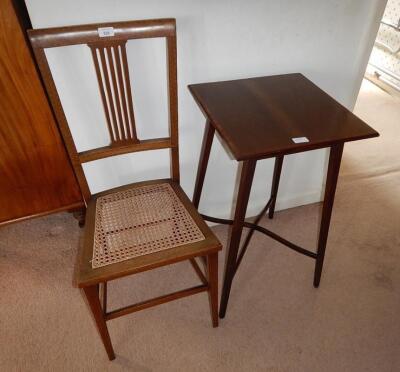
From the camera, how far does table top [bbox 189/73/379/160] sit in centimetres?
91

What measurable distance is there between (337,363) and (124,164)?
117 centimetres

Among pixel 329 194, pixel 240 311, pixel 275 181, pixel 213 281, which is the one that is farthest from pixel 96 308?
pixel 275 181

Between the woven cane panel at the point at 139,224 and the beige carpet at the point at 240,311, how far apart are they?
1.61 ft

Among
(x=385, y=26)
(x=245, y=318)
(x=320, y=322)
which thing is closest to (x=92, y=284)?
A: (x=245, y=318)

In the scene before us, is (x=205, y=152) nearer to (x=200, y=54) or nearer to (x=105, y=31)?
(x=200, y=54)

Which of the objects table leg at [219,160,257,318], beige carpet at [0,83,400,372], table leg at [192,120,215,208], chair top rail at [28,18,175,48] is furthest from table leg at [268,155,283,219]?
chair top rail at [28,18,175,48]

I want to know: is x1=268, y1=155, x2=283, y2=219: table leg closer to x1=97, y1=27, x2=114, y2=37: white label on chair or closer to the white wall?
the white wall

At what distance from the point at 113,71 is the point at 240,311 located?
108 cm

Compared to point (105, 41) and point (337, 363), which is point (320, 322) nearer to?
point (337, 363)

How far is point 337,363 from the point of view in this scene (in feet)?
4.03

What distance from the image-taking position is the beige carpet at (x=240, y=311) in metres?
1.24

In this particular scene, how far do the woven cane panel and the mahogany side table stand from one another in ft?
0.62

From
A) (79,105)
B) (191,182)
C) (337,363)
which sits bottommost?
(337,363)

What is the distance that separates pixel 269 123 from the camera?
99 centimetres
